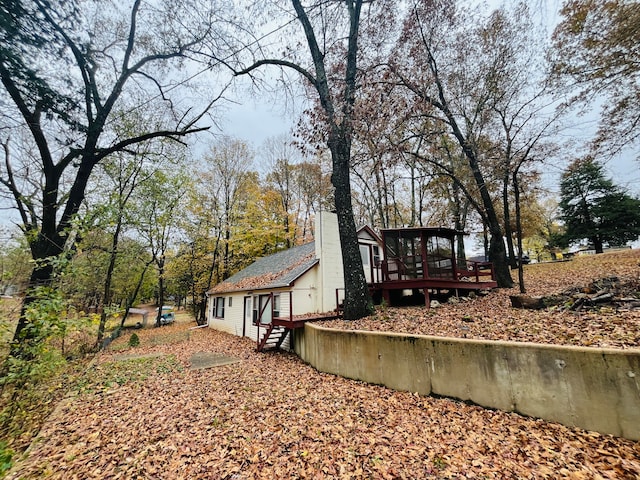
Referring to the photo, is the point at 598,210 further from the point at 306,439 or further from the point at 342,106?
the point at 306,439

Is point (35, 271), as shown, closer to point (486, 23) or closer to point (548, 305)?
point (548, 305)

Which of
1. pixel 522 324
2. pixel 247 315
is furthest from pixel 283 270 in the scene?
pixel 522 324

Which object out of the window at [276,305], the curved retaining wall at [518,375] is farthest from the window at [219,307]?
the curved retaining wall at [518,375]

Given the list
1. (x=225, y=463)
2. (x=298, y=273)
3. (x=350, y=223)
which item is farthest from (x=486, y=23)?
(x=225, y=463)

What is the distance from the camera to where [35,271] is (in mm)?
5160

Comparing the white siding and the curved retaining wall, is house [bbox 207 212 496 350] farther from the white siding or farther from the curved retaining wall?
the curved retaining wall

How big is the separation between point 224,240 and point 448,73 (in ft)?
59.6

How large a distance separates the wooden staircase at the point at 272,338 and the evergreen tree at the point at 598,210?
23329 millimetres

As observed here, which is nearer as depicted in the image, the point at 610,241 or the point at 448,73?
the point at 448,73

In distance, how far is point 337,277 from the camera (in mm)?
12016

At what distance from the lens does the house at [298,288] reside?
1047 cm

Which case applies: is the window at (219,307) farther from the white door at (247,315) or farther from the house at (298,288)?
the white door at (247,315)

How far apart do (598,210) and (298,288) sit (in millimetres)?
26434

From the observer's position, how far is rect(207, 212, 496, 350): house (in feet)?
32.4
